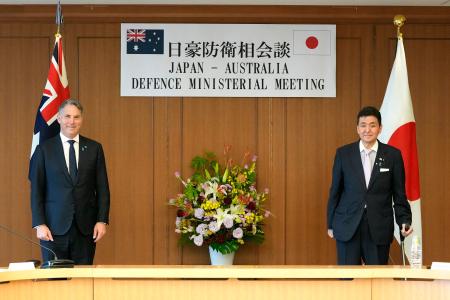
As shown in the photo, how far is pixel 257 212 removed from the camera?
650 centimetres

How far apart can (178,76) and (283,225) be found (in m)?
1.68

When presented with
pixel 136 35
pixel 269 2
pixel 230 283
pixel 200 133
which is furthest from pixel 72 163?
pixel 269 2

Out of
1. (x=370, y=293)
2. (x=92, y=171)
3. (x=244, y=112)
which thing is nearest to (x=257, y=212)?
(x=244, y=112)

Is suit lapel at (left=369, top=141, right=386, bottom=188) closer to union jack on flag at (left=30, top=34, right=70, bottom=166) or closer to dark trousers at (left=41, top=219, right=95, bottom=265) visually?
dark trousers at (left=41, top=219, right=95, bottom=265)

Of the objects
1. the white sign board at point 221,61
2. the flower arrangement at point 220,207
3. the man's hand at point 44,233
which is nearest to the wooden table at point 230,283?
the man's hand at point 44,233

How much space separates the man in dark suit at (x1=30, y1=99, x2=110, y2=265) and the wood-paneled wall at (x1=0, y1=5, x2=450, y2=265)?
5.76ft

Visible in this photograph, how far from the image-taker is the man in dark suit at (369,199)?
484cm

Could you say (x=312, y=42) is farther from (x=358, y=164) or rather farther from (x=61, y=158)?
(x=61, y=158)

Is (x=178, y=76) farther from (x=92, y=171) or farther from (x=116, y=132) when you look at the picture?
(x=92, y=171)

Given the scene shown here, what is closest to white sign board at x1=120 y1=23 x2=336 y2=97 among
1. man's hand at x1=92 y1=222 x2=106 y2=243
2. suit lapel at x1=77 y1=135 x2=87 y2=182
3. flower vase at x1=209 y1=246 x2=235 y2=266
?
flower vase at x1=209 y1=246 x2=235 y2=266

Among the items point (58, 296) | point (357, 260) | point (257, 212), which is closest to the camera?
point (58, 296)

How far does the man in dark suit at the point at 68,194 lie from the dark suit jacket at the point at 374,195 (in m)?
1.61

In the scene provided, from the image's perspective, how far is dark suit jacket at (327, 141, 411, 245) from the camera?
4.84 meters

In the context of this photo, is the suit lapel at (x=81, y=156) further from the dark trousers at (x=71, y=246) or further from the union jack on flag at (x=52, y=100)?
the union jack on flag at (x=52, y=100)
